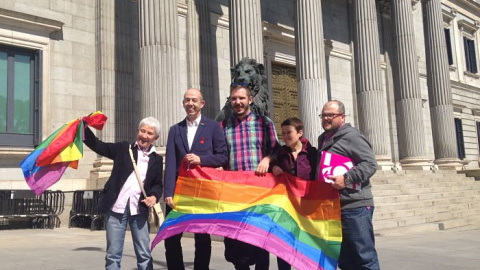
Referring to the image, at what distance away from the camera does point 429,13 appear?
25219 millimetres

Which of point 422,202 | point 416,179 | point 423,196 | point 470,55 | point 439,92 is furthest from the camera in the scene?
point 470,55

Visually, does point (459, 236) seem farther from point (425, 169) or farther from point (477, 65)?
point (477, 65)

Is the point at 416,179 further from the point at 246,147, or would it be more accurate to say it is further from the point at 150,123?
the point at 150,123

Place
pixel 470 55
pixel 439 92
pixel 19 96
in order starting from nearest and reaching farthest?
pixel 19 96 < pixel 439 92 < pixel 470 55

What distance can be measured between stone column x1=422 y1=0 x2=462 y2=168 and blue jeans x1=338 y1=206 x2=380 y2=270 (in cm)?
2100

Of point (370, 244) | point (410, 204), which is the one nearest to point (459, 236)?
point (410, 204)

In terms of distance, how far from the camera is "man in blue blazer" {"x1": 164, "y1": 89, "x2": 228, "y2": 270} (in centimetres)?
488

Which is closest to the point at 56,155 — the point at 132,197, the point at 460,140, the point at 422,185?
the point at 132,197

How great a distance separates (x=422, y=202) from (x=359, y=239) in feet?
39.9

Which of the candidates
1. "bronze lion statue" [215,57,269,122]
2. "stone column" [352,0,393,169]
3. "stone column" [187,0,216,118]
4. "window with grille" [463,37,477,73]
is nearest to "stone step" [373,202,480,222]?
"stone column" [352,0,393,169]

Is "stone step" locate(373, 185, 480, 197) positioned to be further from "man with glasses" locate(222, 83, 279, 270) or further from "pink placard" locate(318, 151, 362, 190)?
"pink placard" locate(318, 151, 362, 190)

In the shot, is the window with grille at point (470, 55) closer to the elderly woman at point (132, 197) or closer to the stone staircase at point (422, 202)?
the stone staircase at point (422, 202)

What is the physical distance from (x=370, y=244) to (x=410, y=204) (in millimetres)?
11395

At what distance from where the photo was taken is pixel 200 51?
18734 mm
